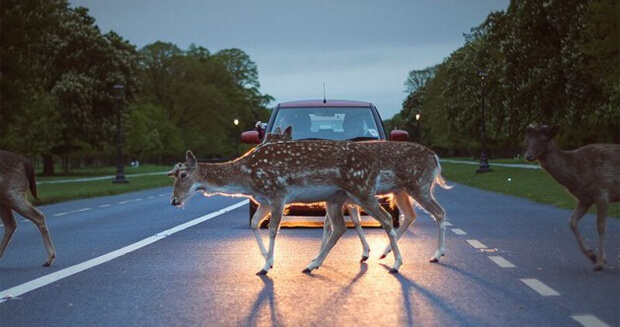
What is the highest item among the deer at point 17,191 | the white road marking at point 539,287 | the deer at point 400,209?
the deer at point 17,191

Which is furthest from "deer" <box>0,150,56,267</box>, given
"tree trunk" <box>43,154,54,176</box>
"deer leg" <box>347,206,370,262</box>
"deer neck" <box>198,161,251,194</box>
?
"tree trunk" <box>43,154,54,176</box>

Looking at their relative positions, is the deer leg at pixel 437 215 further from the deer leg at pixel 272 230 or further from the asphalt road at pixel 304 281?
the deer leg at pixel 272 230

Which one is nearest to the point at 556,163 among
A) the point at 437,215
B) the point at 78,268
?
the point at 437,215

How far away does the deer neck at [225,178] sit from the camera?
11.2 meters

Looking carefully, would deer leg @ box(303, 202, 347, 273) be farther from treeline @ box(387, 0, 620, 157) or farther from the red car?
treeline @ box(387, 0, 620, 157)

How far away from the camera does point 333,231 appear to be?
1134cm

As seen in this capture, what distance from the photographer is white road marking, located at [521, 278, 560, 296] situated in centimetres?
923

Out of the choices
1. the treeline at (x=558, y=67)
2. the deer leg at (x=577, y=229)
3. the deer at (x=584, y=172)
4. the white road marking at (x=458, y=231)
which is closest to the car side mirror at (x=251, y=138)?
the white road marking at (x=458, y=231)

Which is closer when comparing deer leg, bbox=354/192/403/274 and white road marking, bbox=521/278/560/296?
white road marking, bbox=521/278/560/296

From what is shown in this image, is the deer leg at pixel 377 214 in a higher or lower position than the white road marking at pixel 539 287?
higher

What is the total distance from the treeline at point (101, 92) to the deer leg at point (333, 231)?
2852cm

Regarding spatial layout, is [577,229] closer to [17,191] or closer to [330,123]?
[17,191]

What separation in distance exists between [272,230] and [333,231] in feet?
2.59

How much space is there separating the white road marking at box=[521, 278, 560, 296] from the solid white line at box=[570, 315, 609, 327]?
1.26 metres
